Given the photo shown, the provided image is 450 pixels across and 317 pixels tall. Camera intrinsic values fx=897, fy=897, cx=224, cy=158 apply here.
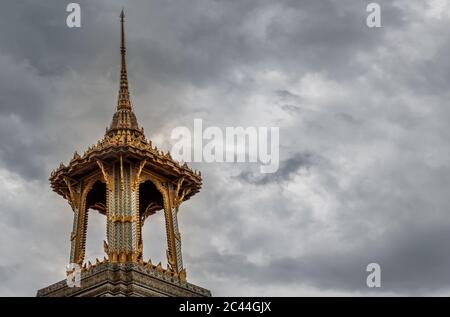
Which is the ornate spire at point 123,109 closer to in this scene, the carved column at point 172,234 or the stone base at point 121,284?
the carved column at point 172,234

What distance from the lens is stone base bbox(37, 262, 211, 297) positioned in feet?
211

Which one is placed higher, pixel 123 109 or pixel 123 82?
pixel 123 82

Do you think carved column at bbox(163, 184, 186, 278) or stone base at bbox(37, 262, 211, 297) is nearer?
stone base at bbox(37, 262, 211, 297)

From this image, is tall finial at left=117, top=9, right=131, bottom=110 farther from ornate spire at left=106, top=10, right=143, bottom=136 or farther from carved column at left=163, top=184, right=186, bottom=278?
carved column at left=163, top=184, right=186, bottom=278

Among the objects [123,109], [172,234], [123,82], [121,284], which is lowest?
[121,284]

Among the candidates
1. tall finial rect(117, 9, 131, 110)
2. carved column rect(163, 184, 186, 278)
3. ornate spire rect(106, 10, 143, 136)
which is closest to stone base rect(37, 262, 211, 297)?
carved column rect(163, 184, 186, 278)

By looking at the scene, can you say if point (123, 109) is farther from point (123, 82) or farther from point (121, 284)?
point (121, 284)

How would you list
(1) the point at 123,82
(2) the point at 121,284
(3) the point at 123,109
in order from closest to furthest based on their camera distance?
1. (2) the point at 121,284
2. (3) the point at 123,109
3. (1) the point at 123,82

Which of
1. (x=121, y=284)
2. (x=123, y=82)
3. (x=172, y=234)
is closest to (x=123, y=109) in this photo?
(x=123, y=82)

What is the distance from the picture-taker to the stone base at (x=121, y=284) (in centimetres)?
6438

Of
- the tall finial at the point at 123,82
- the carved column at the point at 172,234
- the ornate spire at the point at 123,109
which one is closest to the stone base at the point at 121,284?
the carved column at the point at 172,234

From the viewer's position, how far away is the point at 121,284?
211 feet
